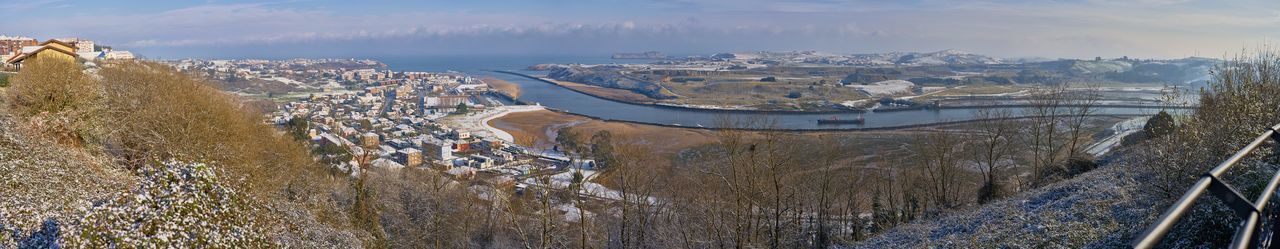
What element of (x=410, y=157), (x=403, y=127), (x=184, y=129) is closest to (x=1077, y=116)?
(x=410, y=157)

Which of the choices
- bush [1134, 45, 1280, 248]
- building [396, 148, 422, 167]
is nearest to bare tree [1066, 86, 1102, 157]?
bush [1134, 45, 1280, 248]

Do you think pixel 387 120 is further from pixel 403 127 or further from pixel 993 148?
pixel 993 148

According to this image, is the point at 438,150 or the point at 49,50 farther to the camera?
the point at 438,150

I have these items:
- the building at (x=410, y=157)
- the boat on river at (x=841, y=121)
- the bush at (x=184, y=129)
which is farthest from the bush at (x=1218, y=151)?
the boat on river at (x=841, y=121)

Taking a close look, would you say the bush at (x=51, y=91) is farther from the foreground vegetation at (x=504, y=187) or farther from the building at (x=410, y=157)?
the building at (x=410, y=157)

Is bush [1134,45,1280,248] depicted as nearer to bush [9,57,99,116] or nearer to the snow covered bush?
the snow covered bush

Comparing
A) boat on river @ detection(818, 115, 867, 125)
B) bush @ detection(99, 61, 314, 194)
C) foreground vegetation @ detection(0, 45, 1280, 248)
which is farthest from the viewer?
boat on river @ detection(818, 115, 867, 125)

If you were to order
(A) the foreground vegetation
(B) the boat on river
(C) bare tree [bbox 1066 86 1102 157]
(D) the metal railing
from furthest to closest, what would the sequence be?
1. (B) the boat on river
2. (C) bare tree [bbox 1066 86 1102 157]
3. (A) the foreground vegetation
4. (D) the metal railing

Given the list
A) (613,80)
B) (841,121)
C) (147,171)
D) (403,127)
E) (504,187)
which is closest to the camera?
(147,171)

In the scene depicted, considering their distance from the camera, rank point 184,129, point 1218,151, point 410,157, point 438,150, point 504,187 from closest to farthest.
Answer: point 1218,151 < point 184,129 < point 504,187 < point 410,157 < point 438,150
